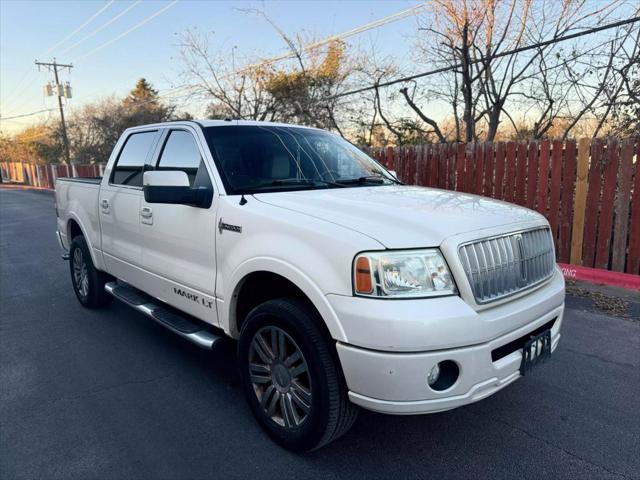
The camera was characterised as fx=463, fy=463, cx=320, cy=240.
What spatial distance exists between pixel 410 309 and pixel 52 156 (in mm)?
56848

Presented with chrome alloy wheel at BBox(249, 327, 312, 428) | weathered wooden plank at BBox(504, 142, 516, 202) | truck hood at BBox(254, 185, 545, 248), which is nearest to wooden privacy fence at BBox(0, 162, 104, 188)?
weathered wooden plank at BBox(504, 142, 516, 202)

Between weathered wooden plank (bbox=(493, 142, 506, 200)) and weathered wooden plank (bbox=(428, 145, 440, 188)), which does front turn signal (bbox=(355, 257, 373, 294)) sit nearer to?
weathered wooden plank (bbox=(493, 142, 506, 200))

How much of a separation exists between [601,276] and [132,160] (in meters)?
5.80

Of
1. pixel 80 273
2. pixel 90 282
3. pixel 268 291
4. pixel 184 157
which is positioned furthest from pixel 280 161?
pixel 80 273

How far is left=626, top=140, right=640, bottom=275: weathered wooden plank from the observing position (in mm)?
5824

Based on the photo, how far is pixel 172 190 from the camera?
3016 mm

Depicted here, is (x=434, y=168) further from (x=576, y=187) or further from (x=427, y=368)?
(x=427, y=368)

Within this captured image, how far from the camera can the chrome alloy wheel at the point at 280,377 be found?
257cm

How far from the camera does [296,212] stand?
104 inches

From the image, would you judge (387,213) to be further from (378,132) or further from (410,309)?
(378,132)

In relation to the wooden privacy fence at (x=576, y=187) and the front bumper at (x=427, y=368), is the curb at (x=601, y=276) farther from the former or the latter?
the front bumper at (x=427, y=368)

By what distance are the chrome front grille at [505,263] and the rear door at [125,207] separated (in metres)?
2.83

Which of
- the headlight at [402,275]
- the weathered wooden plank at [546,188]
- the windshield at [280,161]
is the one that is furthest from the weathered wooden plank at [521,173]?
the headlight at [402,275]

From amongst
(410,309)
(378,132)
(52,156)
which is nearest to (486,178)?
(410,309)
